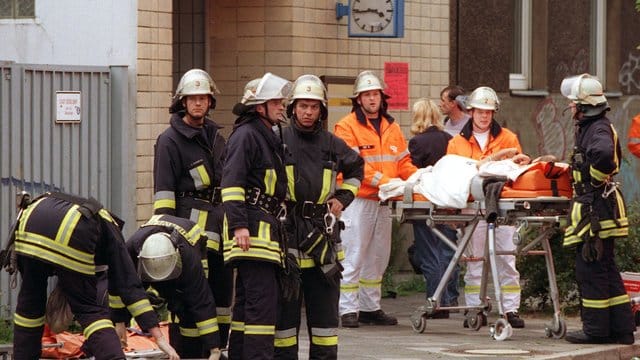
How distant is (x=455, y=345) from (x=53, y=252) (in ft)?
14.4

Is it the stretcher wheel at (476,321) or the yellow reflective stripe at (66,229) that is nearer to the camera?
the yellow reflective stripe at (66,229)

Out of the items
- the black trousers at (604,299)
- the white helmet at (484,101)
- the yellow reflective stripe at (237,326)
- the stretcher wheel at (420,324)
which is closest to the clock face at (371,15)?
the white helmet at (484,101)

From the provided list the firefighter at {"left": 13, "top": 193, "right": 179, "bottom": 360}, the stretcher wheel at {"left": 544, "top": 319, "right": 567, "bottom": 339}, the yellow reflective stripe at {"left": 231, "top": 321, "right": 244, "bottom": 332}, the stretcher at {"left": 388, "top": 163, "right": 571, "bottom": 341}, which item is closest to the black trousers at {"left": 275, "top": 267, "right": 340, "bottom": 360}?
the yellow reflective stripe at {"left": 231, "top": 321, "right": 244, "bottom": 332}

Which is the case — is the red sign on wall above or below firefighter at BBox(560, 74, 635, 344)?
above

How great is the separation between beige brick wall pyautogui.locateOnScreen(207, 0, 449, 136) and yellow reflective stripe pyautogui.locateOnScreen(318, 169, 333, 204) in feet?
18.1

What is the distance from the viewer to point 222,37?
17.1m

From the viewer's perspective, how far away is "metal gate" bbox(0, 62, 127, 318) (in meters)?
13.6

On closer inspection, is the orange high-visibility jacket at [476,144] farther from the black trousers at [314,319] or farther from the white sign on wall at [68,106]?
the white sign on wall at [68,106]

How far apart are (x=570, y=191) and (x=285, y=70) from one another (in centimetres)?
451

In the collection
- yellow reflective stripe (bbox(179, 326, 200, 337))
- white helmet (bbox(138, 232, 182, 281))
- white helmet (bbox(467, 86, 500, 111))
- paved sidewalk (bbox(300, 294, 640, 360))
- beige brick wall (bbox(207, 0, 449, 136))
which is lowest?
paved sidewalk (bbox(300, 294, 640, 360))

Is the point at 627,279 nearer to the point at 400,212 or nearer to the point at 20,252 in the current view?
the point at 400,212

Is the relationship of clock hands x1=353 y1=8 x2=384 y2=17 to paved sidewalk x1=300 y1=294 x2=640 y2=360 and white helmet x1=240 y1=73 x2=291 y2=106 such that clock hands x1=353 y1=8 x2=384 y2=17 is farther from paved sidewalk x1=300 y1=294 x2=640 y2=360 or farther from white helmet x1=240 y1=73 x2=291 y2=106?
white helmet x1=240 y1=73 x2=291 y2=106

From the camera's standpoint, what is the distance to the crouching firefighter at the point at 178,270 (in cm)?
1023

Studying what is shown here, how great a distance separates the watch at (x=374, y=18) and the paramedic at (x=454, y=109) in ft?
5.29
